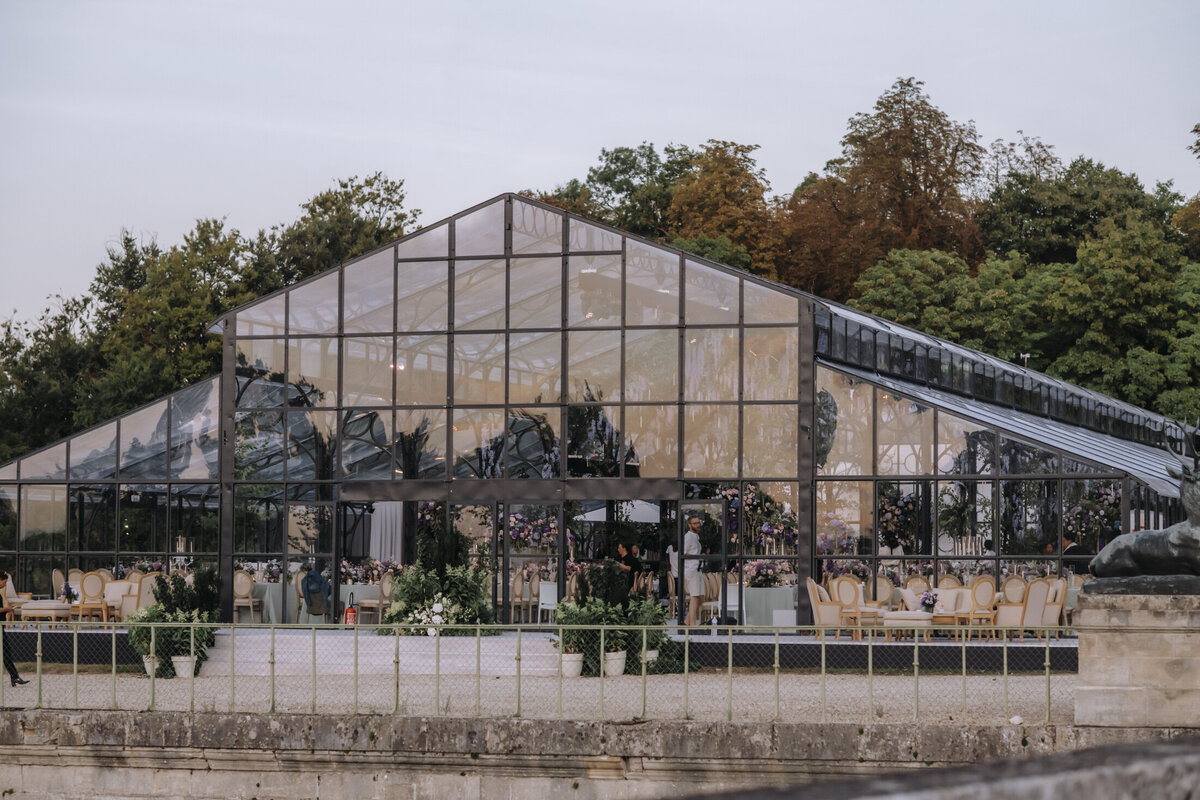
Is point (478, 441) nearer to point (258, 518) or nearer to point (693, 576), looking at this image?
point (258, 518)

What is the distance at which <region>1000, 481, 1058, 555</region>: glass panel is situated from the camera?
21.4m

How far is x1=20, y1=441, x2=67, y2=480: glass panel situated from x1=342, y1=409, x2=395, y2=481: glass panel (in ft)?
15.9

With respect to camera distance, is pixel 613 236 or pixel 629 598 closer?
pixel 629 598

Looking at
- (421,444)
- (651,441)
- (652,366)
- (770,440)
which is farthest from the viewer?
(421,444)

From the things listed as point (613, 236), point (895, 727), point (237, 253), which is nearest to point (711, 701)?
point (895, 727)

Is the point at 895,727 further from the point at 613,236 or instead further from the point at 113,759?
the point at 613,236

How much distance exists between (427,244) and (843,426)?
733 cm

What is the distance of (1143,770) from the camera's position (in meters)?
2.22

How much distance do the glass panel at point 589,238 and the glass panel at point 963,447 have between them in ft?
19.1

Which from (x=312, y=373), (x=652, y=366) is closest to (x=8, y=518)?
(x=312, y=373)

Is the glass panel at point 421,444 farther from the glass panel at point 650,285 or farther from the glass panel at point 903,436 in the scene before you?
the glass panel at point 903,436

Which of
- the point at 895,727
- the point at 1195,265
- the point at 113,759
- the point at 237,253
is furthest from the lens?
the point at 237,253

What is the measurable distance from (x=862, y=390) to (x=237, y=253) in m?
31.4

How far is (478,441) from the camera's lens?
78.2 feet
